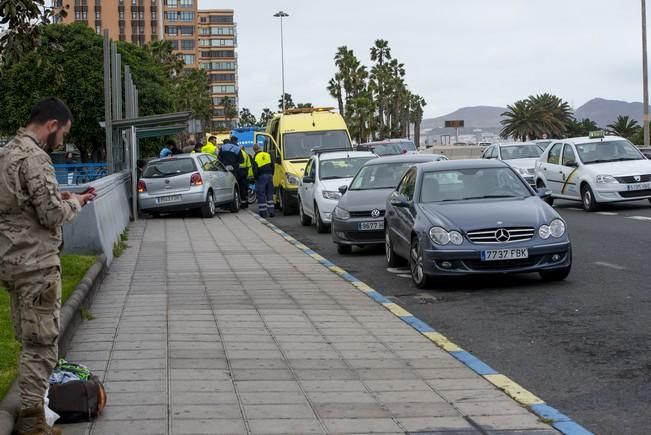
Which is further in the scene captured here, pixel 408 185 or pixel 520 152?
pixel 520 152

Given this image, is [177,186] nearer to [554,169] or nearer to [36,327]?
[554,169]

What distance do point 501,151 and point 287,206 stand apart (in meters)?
7.89

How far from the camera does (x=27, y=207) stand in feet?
18.4

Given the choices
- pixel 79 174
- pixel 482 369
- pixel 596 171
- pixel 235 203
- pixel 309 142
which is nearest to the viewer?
pixel 482 369

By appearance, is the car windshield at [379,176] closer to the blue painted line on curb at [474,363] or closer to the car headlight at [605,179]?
the car headlight at [605,179]

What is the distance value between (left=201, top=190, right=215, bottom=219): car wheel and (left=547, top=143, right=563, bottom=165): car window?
8301 mm

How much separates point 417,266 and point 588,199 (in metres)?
12.4

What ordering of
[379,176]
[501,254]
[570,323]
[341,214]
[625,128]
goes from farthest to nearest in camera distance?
1. [625,128]
2. [379,176]
3. [341,214]
4. [501,254]
5. [570,323]

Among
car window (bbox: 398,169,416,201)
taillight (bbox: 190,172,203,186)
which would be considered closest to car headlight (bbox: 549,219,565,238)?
car window (bbox: 398,169,416,201)

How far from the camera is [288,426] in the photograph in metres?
6.30

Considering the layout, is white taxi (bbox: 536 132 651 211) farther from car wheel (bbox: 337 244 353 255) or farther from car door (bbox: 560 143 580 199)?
car wheel (bbox: 337 244 353 255)

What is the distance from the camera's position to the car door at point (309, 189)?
74.3ft

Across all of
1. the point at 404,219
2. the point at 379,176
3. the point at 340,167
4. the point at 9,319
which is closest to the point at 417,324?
the point at 9,319

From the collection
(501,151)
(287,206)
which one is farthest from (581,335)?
(501,151)
